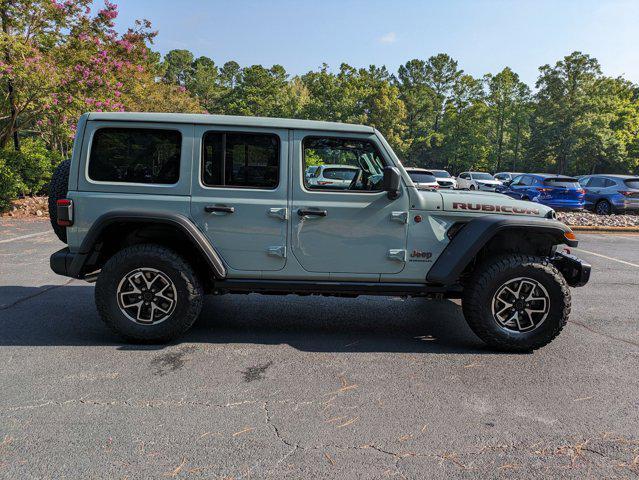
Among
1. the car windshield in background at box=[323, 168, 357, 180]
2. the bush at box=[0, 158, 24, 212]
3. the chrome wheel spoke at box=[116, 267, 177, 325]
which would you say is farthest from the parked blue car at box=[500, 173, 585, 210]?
the bush at box=[0, 158, 24, 212]

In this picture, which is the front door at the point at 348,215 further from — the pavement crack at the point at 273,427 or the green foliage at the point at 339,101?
the green foliage at the point at 339,101

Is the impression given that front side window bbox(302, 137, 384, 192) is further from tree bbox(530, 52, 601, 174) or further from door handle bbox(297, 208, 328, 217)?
tree bbox(530, 52, 601, 174)

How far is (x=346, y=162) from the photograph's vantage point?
4.08 meters

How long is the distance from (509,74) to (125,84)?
45.5 m

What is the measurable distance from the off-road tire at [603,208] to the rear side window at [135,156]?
54.8ft

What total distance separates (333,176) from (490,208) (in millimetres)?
1415

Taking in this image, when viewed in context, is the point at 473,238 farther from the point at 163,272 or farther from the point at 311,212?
the point at 163,272

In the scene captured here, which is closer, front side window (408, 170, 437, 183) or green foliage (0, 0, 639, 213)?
Result: green foliage (0, 0, 639, 213)

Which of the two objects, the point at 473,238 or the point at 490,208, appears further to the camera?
the point at 490,208

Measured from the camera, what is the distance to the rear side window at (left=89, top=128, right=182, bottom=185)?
3898mm

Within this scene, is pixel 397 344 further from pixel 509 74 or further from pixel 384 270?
pixel 509 74

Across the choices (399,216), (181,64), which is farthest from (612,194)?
(181,64)

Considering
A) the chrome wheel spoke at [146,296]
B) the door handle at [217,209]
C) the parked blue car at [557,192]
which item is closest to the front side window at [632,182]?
the parked blue car at [557,192]

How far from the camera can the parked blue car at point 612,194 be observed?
15.7 meters
